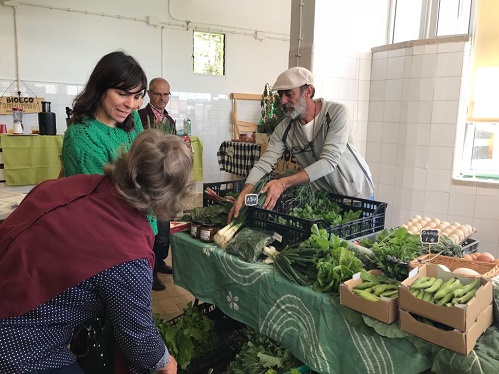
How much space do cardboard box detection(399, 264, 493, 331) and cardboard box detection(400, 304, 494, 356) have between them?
2 cm

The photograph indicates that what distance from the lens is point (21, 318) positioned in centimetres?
107

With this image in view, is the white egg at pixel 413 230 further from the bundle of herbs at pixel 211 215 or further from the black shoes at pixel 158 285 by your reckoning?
the black shoes at pixel 158 285

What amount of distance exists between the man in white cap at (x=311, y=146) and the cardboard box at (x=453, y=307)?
97 centimetres

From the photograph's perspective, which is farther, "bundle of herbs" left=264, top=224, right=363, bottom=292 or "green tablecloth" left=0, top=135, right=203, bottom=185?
"green tablecloth" left=0, top=135, right=203, bottom=185

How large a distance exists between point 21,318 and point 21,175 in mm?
4949

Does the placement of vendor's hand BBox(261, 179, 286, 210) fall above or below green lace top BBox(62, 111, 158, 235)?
below

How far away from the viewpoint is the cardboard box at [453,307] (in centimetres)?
116

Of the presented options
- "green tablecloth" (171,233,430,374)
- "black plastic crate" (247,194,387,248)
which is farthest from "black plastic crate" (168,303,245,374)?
"black plastic crate" (247,194,387,248)

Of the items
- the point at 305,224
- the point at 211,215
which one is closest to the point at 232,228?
the point at 211,215

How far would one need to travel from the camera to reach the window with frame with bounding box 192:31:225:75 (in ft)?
23.6

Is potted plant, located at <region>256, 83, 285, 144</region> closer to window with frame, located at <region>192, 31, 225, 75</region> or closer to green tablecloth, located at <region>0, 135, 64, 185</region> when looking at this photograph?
green tablecloth, located at <region>0, 135, 64, 185</region>

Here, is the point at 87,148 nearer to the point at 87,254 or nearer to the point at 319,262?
the point at 87,254

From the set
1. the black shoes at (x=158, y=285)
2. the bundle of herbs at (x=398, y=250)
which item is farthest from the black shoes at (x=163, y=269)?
the bundle of herbs at (x=398, y=250)

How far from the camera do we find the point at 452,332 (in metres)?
1.17
